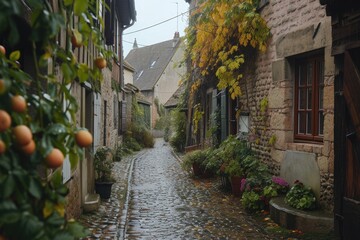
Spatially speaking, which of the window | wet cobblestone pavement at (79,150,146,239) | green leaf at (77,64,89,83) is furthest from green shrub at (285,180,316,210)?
green leaf at (77,64,89,83)

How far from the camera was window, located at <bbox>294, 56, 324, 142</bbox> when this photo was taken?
6.52 m

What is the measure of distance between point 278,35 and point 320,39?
1487 mm

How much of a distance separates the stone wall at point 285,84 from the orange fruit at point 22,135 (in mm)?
5204

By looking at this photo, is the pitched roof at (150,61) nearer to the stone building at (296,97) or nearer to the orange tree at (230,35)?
the orange tree at (230,35)

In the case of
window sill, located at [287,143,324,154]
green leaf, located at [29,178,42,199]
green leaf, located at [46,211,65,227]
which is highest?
green leaf, located at [29,178,42,199]

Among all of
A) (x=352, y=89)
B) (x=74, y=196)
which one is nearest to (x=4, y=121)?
(x=352, y=89)

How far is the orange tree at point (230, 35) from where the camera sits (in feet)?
27.2

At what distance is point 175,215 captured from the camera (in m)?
6.85

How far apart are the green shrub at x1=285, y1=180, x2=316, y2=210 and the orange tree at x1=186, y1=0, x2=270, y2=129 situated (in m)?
3.05

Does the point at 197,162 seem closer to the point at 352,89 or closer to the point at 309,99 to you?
the point at 309,99

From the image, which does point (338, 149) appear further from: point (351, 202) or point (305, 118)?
point (305, 118)

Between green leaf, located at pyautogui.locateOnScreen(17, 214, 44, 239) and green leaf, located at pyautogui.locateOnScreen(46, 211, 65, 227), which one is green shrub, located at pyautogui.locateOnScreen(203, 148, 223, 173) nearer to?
green leaf, located at pyautogui.locateOnScreen(46, 211, 65, 227)

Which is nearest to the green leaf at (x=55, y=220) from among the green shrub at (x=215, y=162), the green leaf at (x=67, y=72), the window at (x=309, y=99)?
the green leaf at (x=67, y=72)

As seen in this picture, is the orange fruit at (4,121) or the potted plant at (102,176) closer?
the orange fruit at (4,121)
